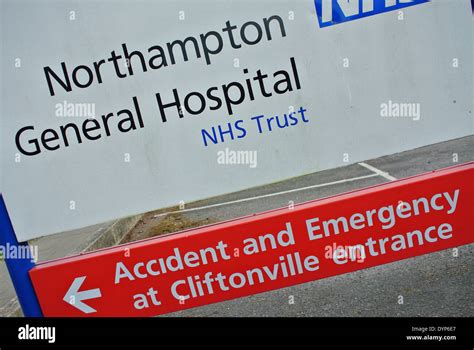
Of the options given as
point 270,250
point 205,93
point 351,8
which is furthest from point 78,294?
point 351,8

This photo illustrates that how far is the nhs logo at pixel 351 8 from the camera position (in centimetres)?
176

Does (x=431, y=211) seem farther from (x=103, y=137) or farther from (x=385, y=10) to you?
(x=103, y=137)

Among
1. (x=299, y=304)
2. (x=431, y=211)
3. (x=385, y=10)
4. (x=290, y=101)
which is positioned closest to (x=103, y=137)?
(x=290, y=101)

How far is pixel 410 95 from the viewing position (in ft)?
6.00

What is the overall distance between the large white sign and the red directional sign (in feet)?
0.64

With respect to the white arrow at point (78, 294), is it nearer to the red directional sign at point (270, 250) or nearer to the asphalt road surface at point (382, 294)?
the red directional sign at point (270, 250)

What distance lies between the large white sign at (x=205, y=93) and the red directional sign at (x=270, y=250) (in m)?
0.19

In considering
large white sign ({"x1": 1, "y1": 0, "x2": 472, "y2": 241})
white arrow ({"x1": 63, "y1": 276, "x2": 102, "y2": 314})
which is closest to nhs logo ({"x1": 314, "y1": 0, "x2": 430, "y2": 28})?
large white sign ({"x1": 1, "y1": 0, "x2": 472, "y2": 241})

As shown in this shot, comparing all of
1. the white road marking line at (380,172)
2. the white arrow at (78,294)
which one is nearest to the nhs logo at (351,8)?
the white arrow at (78,294)

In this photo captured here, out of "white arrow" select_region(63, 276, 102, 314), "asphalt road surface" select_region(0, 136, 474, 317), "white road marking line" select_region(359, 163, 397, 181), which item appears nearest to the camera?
"white arrow" select_region(63, 276, 102, 314)

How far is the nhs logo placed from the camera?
1.76m

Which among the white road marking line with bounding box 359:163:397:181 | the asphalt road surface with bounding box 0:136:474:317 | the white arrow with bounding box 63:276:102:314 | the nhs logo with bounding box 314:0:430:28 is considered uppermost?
the nhs logo with bounding box 314:0:430:28

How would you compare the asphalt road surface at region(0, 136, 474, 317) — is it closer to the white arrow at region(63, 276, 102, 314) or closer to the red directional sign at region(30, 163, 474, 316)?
the red directional sign at region(30, 163, 474, 316)
